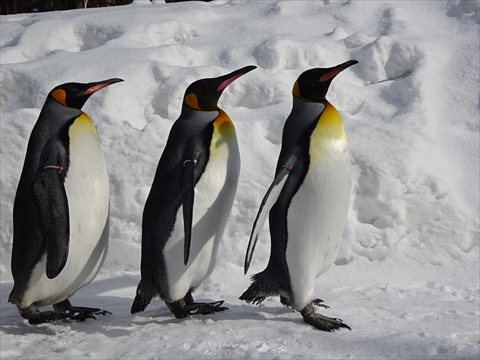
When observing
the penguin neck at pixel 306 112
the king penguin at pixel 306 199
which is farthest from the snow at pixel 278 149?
the penguin neck at pixel 306 112

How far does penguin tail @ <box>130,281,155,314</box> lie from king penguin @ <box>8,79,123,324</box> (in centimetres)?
28

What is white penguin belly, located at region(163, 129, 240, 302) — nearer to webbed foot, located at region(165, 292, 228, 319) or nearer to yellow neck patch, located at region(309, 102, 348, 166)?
webbed foot, located at region(165, 292, 228, 319)

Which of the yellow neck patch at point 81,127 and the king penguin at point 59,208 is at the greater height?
the yellow neck patch at point 81,127

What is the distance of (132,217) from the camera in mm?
3932

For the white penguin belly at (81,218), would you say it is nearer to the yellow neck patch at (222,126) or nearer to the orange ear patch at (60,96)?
the orange ear patch at (60,96)

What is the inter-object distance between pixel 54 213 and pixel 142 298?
0.55 metres

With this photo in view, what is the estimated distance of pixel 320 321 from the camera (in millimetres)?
2787

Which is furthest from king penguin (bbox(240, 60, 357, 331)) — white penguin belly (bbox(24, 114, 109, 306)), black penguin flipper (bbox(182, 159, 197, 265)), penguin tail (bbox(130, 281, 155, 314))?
white penguin belly (bbox(24, 114, 109, 306))

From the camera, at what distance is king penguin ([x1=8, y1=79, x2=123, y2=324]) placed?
287 cm

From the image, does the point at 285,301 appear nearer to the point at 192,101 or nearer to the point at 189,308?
the point at 189,308

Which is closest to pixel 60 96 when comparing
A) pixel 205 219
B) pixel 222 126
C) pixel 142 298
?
pixel 222 126

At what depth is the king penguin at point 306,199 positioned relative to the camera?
2859 millimetres

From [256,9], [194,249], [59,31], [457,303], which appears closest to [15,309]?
[194,249]

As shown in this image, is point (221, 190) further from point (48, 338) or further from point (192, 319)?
point (48, 338)
